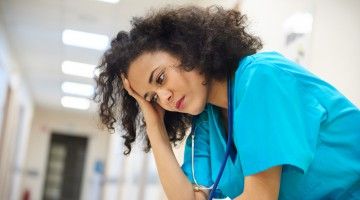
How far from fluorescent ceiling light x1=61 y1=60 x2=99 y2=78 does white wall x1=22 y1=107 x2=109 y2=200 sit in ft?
14.5

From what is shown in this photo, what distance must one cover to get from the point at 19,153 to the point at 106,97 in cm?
1009

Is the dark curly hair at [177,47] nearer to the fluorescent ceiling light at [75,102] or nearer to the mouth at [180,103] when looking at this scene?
the mouth at [180,103]

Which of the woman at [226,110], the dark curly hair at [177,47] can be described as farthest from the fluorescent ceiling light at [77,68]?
the woman at [226,110]

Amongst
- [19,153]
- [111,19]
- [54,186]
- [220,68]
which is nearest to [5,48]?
[111,19]

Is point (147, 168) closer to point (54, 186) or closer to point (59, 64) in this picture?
point (59, 64)

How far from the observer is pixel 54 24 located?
6.09 metres

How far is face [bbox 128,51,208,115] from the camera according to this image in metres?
1.45

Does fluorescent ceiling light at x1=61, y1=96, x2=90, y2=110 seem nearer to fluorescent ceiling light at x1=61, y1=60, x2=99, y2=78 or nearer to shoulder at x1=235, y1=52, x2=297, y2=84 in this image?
fluorescent ceiling light at x1=61, y1=60, x2=99, y2=78

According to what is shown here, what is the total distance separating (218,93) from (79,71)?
23.9 feet

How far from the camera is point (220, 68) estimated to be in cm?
140

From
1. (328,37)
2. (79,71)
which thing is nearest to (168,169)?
(328,37)

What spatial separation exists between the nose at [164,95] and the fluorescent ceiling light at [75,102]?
32.0ft

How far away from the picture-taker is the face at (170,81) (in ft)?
4.74

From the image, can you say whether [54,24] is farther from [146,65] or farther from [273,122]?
[273,122]
